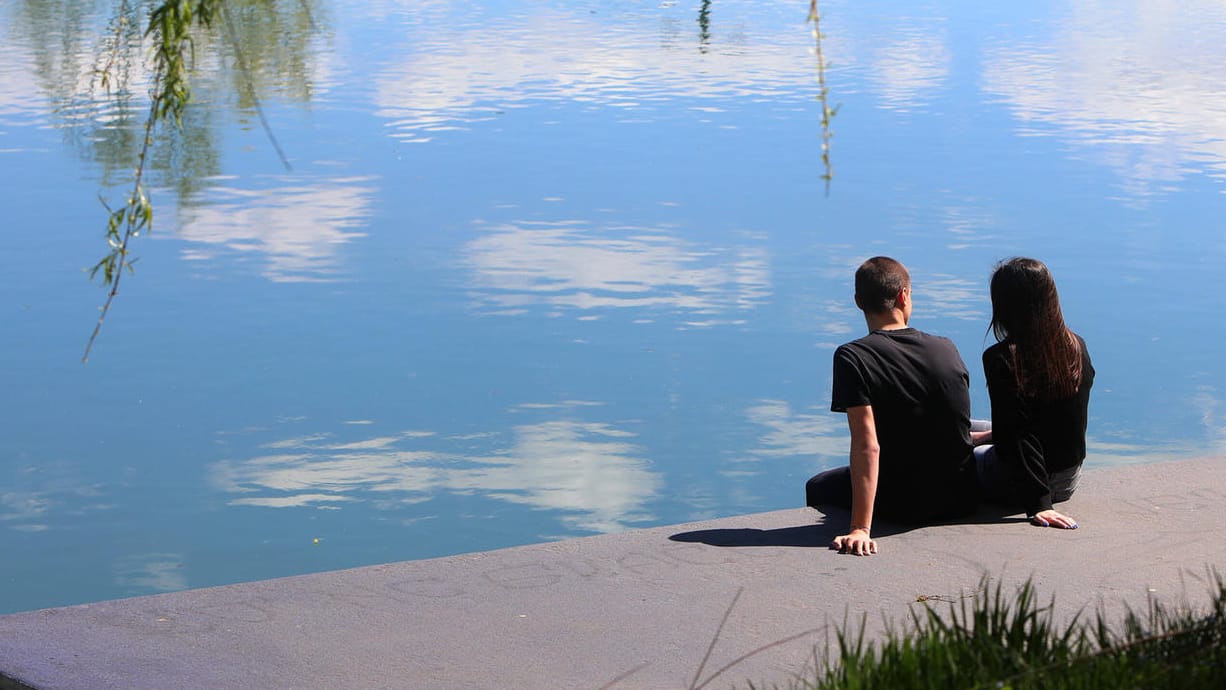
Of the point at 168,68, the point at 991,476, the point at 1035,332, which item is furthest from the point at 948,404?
the point at 168,68

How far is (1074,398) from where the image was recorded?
18.1ft

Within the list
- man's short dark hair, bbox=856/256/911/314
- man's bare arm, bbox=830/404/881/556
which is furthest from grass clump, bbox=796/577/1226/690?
man's short dark hair, bbox=856/256/911/314

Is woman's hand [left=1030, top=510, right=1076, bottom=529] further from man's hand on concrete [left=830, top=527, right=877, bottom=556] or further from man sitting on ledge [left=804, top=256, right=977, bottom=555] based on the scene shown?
man's hand on concrete [left=830, top=527, right=877, bottom=556]

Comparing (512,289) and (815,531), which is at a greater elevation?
(815,531)

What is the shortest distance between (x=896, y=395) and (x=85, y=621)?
2.85 meters

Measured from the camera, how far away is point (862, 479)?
5320mm

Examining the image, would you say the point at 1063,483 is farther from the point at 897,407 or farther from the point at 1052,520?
the point at 897,407

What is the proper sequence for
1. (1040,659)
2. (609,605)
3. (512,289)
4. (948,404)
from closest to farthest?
(1040,659)
(609,605)
(948,404)
(512,289)

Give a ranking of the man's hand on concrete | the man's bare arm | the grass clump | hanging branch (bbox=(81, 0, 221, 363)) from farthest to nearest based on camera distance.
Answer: the man's hand on concrete
the man's bare arm
hanging branch (bbox=(81, 0, 221, 363))
the grass clump

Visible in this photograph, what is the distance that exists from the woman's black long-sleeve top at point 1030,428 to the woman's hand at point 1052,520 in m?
0.02

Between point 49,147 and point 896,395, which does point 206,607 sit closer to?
point 896,395

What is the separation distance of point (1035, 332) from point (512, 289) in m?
6.11

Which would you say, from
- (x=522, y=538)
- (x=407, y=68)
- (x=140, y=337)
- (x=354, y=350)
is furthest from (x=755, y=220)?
(x=407, y=68)

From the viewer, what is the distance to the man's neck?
5.46 meters
